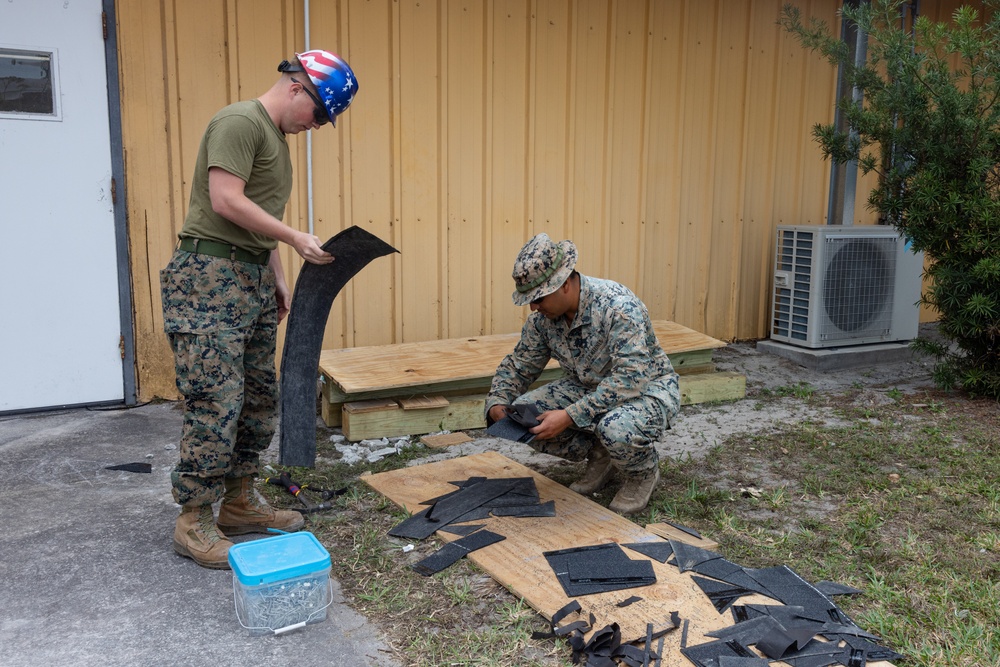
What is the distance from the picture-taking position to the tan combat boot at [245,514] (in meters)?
3.55

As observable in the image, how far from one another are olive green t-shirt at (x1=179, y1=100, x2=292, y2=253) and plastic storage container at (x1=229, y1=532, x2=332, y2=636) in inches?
44.9

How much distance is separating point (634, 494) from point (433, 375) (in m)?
1.67

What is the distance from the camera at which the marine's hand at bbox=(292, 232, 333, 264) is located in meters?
3.10

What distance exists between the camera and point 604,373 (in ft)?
12.6

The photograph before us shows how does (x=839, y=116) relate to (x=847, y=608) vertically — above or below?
above

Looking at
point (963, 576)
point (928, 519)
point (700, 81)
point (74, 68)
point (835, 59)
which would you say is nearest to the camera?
point (963, 576)

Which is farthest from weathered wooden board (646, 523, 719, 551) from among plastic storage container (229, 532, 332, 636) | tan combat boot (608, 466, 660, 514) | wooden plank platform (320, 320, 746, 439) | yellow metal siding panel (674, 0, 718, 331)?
yellow metal siding panel (674, 0, 718, 331)

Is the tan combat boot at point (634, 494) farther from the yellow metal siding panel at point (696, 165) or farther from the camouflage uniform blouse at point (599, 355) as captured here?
the yellow metal siding panel at point (696, 165)

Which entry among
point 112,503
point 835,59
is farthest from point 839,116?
point 112,503

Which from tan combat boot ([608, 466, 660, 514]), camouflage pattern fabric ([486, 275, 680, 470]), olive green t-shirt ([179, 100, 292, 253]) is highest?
olive green t-shirt ([179, 100, 292, 253])

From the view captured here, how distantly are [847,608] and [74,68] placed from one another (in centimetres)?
488

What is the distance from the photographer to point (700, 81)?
700 centimetres

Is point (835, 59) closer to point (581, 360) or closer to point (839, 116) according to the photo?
point (839, 116)

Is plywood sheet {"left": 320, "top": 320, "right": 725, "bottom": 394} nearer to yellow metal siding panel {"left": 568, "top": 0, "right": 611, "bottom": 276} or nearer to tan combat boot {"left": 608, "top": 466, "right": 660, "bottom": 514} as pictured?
yellow metal siding panel {"left": 568, "top": 0, "right": 611, "bottom": 276}
